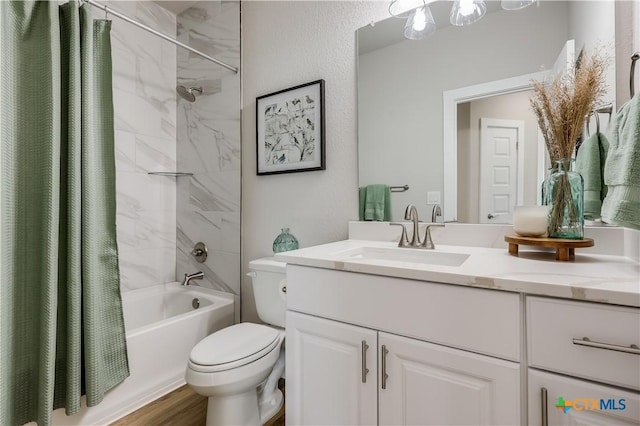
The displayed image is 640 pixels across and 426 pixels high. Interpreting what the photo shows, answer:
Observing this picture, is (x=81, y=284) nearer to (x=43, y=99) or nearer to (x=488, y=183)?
(x=43, y=99)

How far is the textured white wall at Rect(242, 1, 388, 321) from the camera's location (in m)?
1.66

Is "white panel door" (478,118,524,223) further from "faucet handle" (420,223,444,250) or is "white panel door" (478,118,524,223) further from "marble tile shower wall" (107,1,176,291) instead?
"marble tile shower wall" (107,1,176,291)

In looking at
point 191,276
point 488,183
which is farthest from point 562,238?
point 191,276

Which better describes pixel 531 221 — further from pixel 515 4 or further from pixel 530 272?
pixel 515 4

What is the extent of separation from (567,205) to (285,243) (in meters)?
1.29

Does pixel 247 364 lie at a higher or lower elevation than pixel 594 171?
lower

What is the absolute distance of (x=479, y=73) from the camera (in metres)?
1.33

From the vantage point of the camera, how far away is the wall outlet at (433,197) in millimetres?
1430

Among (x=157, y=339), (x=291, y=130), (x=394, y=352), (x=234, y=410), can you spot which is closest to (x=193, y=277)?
(x=157, y=339)

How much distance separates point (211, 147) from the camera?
2.22 meters

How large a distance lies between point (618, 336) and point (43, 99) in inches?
78.5

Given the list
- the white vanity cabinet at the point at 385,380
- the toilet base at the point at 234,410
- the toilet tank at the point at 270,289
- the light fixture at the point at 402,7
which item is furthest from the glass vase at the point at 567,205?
the toilet base at the point at 234,410

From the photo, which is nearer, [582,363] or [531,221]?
[582,363]

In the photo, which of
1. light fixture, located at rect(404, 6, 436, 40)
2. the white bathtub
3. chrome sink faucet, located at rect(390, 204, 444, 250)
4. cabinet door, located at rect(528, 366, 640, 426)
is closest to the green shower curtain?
the white bathtub
